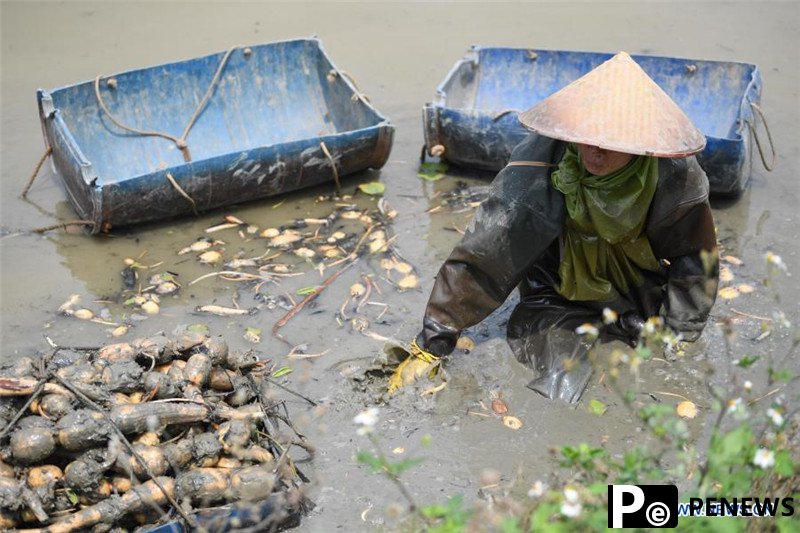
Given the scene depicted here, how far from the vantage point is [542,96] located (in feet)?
22.4

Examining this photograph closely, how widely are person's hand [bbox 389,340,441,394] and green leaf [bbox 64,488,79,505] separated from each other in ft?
5.08

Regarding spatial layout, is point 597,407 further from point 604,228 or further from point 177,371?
point 177,371

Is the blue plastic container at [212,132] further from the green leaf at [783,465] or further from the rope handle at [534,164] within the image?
the green leaf at [783,465]

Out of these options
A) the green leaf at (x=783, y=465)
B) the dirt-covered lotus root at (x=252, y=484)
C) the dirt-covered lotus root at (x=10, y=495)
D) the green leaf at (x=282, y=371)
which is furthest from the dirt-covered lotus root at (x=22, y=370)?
the green leaf at (x=783, y=465)

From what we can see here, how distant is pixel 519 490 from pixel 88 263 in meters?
3.11

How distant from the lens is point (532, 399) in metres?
4.22

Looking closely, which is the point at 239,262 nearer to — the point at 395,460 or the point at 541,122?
the point at 395,460

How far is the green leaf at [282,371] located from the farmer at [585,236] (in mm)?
552

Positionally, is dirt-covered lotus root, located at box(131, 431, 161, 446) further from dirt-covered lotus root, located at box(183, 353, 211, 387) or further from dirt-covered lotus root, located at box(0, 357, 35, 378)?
dirt-covered lotus root, located at box(0, 357, 35, 378)

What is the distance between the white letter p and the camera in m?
2.54

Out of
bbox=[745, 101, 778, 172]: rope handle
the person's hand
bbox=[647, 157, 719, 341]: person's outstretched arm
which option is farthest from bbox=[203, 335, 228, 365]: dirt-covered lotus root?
bbox=[745, 101, 778, 172]: rope handle

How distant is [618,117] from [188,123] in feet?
12.8

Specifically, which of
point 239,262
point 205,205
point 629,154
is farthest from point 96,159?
point 629,154

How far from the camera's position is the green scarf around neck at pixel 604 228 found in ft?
12.5
